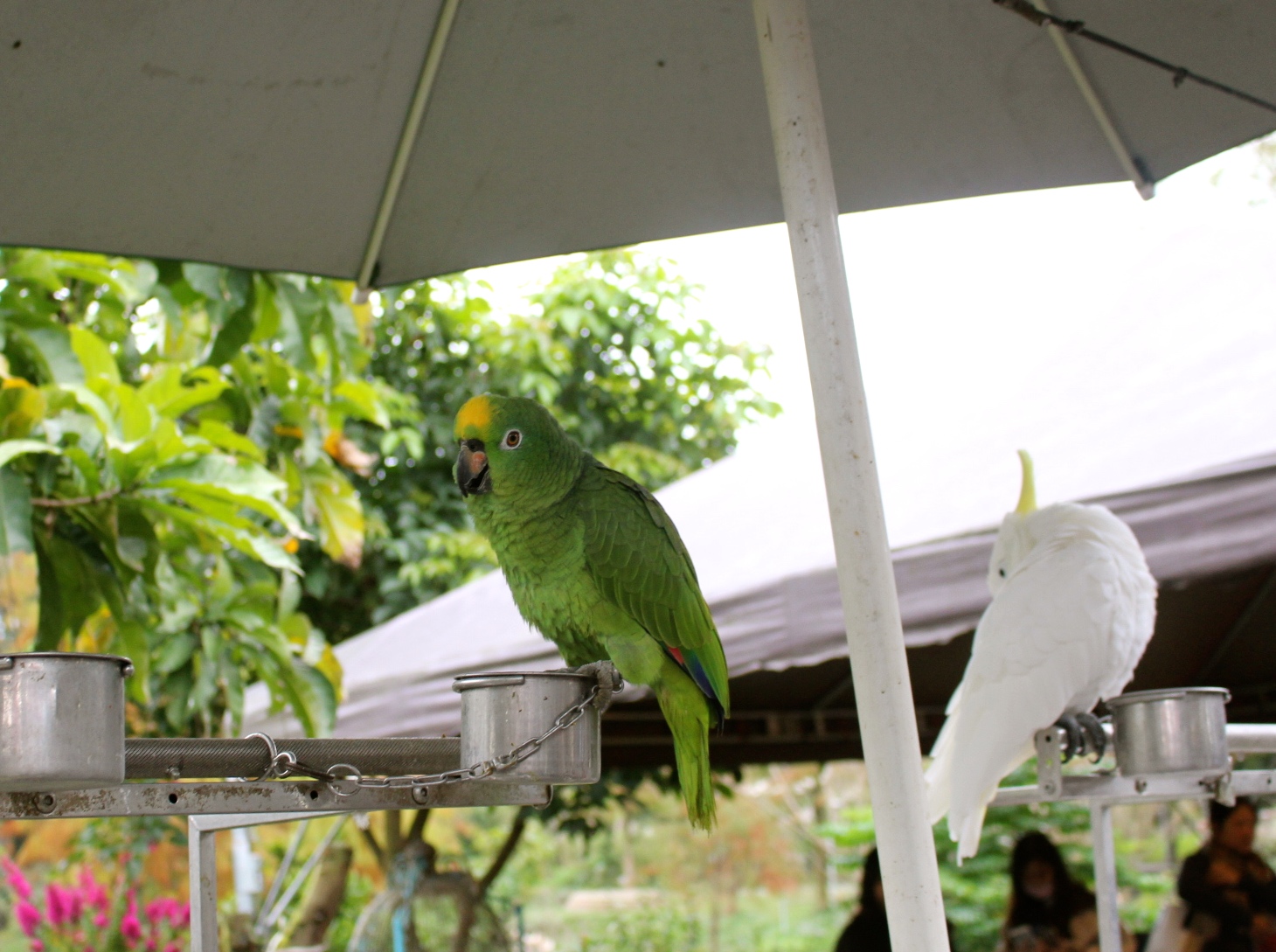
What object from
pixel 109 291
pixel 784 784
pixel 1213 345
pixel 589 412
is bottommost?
pixel 784 784

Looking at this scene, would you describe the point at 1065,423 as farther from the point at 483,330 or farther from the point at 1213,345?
the point at 483,330

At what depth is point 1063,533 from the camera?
1.56 meters

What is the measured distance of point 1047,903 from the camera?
9.29 ft

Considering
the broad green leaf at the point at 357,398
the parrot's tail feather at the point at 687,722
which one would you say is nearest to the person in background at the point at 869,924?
the broad green leaf at the point at 357,398

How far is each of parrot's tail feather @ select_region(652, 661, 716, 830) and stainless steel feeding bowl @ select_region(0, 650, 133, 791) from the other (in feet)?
2.05

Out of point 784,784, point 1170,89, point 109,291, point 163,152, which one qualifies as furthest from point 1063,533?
point 784,784

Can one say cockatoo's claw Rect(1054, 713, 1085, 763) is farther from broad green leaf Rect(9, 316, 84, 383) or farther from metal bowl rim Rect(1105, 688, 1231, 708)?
broad green leaf Rect(9, 316, 84, 383)

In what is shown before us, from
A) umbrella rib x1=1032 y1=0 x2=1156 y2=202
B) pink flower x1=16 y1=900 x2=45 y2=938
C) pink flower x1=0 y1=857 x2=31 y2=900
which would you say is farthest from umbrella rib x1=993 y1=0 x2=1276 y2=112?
pink flower x1=0 y1=857 x2=31 y2=900

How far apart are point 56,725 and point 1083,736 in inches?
47.7

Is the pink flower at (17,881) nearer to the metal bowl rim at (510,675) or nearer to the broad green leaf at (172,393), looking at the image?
the broad green leaf at (172,393)

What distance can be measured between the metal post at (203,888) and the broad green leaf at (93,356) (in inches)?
44.4

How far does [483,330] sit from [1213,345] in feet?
10.2

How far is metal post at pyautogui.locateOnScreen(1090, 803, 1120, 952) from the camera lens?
1.29 metres

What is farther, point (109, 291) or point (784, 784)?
point (784, 784)
